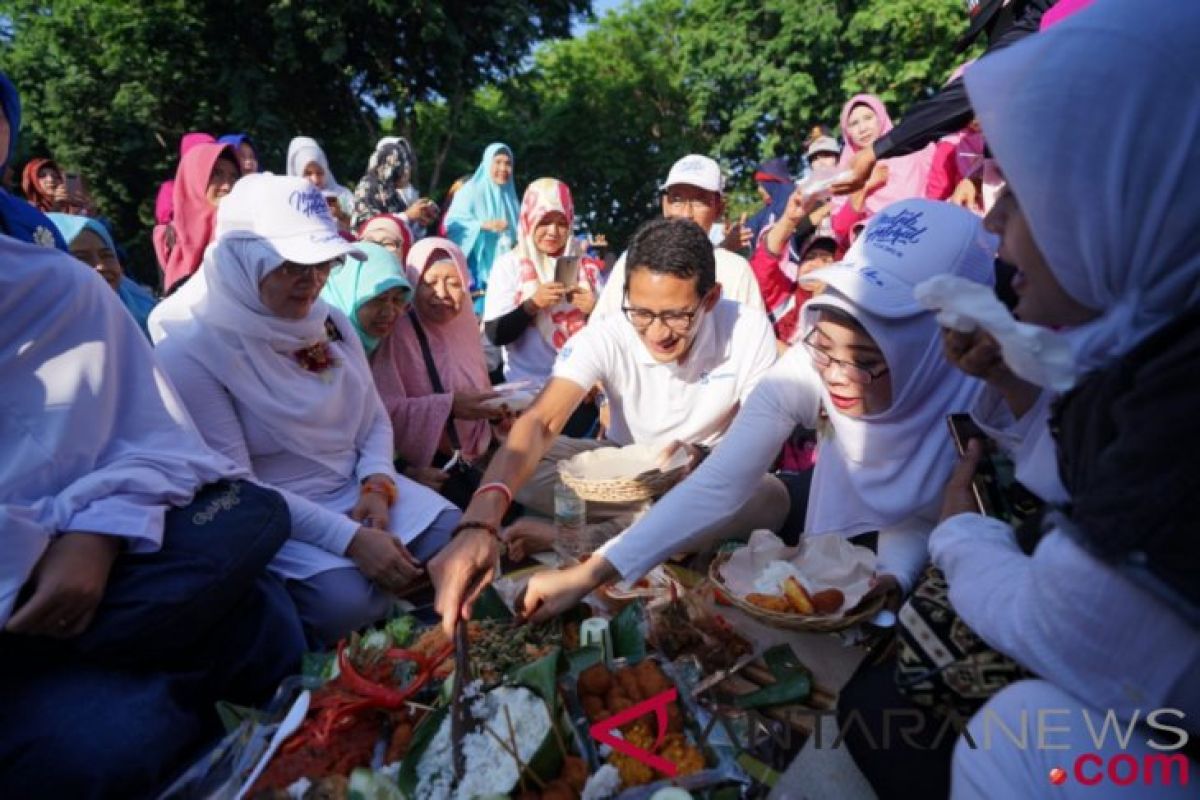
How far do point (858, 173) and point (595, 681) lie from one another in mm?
3774

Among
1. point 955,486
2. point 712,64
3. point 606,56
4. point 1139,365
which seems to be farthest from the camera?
point 606,56

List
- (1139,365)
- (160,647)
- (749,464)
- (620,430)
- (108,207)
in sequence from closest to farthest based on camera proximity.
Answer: (1139,365)
(160,647)
(749,464)
(620,430)
(108,207)

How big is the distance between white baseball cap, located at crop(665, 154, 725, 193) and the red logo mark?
12.6 feet

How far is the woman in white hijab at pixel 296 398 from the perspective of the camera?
2525 millimetres

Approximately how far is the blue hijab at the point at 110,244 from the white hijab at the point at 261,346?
1009 mm

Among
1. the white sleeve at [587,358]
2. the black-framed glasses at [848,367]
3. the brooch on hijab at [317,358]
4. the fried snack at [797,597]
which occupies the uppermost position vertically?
the brooch on hijab at [317,358]

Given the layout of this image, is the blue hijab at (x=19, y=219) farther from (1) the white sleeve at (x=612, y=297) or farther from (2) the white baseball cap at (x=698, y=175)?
(2) the white baseball cap at (x=698, y=175)

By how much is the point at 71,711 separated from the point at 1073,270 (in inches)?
87.8

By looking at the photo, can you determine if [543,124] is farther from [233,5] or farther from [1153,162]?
[1153,162]

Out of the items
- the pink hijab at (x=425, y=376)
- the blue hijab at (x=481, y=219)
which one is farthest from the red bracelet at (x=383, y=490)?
the blue hijab at (x=481, y=219)

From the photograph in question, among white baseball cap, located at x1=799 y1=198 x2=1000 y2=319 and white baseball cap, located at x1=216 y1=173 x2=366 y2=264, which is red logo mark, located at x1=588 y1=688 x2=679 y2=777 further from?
white baseball cap, located at x1=216 y1=173 x2=366 y2=264

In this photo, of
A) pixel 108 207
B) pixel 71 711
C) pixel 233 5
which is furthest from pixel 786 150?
pixel 71 711

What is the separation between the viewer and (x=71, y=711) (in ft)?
5.34

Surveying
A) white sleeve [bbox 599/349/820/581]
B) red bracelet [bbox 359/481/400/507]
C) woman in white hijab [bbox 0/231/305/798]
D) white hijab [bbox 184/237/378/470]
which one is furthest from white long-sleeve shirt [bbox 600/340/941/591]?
white hijab [bbox 184/237/378/470]
